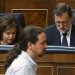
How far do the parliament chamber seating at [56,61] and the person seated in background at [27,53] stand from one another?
50 cm

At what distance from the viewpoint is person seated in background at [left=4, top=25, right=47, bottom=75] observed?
138 centimetres

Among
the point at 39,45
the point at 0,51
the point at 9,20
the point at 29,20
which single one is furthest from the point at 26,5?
the point at 39,45

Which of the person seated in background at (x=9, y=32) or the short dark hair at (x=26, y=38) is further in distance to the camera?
the person seated in background at (x=9, y=32)

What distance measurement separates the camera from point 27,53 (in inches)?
56.9

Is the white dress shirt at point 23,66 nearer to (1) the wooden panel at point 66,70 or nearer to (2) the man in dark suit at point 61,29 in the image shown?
(1) the wooden panel at point 66,70

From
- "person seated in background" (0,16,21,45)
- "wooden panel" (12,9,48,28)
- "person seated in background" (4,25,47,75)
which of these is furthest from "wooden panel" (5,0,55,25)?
"person seated in background" (4,25,47,75)

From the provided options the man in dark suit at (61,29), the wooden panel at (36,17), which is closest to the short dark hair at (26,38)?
the man in dark suit at (61,29)

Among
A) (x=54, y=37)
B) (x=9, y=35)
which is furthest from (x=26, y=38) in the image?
(x=54, y=37)

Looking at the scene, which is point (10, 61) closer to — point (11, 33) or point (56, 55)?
point (56, 55)

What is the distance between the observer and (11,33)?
229 cm

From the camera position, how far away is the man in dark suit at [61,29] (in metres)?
2.38

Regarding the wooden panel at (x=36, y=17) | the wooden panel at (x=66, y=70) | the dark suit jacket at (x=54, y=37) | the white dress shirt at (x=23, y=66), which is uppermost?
the wooden panel at (x=36, y=17)

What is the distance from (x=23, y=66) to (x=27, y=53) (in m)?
0.09

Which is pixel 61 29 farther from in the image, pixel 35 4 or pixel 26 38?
pixel 35 4
